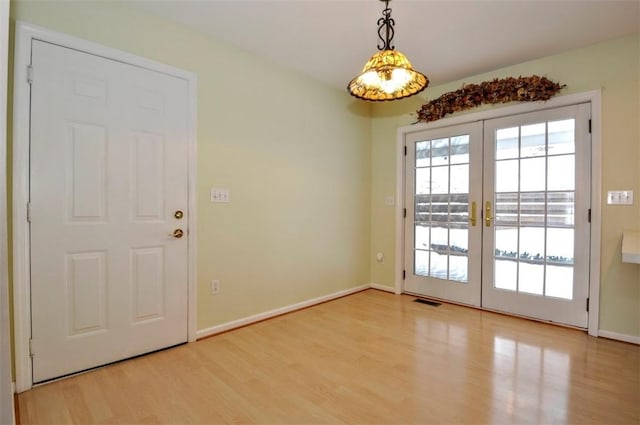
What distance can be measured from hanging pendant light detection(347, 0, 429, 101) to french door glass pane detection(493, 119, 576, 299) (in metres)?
1.84

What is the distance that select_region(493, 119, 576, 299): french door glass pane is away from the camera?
9.66 ft

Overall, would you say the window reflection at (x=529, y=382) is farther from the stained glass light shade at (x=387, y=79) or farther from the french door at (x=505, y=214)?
the stained glass light shade at (x=387, y=79)

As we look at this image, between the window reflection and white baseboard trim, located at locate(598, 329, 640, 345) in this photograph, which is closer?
the window reflection

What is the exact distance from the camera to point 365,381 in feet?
6.67

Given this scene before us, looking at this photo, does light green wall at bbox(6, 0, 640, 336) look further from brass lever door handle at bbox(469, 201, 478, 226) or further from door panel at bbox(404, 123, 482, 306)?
brass lever door handle at bbox(469, 201, 478, 226)

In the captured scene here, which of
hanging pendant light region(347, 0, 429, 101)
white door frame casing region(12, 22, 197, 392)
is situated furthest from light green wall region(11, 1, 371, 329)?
hanging pendant light region(347, 0, 429, 101)

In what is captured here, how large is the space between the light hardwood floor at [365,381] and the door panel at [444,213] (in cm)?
80

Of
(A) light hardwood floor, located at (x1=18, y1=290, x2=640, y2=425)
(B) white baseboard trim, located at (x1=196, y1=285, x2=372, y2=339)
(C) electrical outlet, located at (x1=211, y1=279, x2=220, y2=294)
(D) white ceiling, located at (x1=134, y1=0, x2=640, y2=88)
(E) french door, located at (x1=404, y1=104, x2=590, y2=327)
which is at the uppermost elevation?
(D) white ceiling, located at (x1=134, y1=0, x2=640, y2=88)

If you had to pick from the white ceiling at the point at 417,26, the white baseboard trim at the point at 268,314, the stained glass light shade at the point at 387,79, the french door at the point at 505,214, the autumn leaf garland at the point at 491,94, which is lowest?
the white baseboard trim at the point at 268,314

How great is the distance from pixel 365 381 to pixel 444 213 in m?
2.33

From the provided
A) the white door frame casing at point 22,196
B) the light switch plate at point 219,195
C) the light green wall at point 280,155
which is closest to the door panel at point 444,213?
the light green wall at point 280,155

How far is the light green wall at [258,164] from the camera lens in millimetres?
2377

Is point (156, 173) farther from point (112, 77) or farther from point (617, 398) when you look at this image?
point (617, 398)

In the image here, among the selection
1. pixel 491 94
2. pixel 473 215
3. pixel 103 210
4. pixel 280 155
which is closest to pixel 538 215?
pixel 473 215
